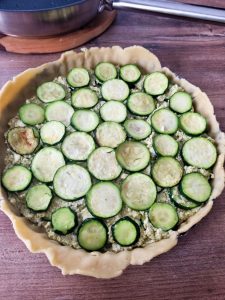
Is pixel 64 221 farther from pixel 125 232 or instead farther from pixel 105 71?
pixel 105 71

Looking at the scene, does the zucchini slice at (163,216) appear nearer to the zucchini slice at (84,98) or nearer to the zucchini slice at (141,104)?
the zucchini slice at (141,104)

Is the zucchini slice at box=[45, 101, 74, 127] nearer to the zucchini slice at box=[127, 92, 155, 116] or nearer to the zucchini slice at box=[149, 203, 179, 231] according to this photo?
the zucchini slice at box=[127, 92, 155, 116]

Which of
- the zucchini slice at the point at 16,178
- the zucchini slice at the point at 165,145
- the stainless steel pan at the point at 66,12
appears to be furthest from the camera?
the stainless steel pan at the point at 66,12

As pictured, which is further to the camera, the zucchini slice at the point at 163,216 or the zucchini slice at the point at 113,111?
the zucchini slice at the point at 113,111

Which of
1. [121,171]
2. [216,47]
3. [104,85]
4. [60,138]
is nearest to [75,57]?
[104,85]

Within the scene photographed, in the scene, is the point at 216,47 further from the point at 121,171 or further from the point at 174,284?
the point at 174,284

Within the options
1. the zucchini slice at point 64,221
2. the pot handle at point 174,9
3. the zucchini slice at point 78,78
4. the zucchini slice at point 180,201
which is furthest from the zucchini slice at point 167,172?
the pot handle at point 174,9
